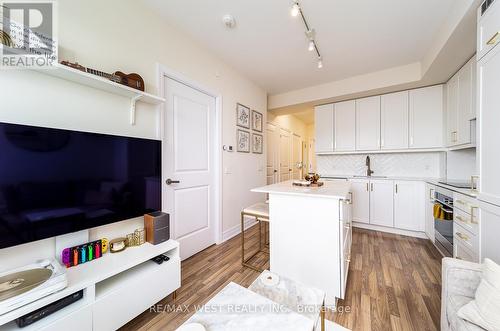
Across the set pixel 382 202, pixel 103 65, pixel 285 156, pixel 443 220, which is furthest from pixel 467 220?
pixel 285 156

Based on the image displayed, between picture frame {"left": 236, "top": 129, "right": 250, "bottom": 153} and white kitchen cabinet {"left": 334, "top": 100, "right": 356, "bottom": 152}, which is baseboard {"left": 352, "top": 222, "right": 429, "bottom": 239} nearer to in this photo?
white kitchen cabinet {"left": 334, "top": 100, "right": 356, "bottom": 152}

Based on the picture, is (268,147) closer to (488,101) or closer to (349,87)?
(349,87)

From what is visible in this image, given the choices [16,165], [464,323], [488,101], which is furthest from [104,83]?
[488,101]

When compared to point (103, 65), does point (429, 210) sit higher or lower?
lower

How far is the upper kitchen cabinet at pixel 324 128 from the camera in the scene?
3842 millimetres

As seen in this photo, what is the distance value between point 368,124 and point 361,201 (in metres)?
1.44

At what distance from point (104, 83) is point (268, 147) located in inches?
131

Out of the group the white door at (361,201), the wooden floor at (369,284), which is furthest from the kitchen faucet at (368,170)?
the wooden floor at (369,284)

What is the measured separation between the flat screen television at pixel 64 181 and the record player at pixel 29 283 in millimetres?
172

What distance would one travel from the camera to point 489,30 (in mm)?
1278

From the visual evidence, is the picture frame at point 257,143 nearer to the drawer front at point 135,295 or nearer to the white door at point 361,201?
the white door at point 361,201

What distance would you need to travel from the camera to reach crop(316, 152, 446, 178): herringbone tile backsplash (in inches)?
126

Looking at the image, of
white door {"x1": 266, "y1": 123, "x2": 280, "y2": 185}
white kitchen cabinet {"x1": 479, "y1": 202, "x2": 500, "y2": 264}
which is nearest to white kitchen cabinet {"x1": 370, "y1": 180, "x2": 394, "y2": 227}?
white kitchen cabinet {"x1": 479, "y1": 202, "x2": 500, "y2": 264}

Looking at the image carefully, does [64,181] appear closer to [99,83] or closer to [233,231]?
[99,83]
